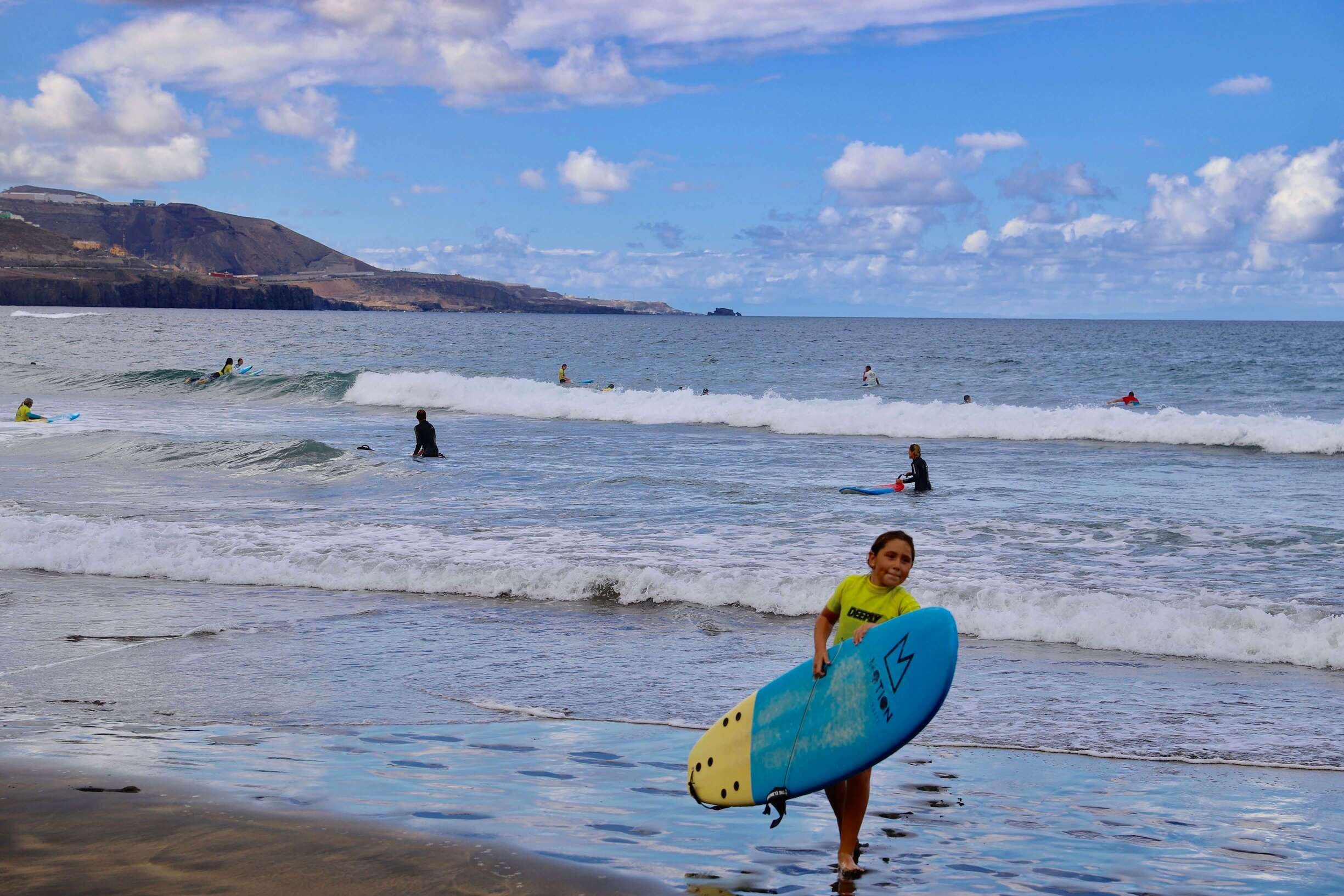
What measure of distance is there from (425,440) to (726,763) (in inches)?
Result: 712

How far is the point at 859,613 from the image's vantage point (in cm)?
513

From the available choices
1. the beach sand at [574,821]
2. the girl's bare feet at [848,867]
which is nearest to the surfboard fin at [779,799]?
the beach sand at [574,821]

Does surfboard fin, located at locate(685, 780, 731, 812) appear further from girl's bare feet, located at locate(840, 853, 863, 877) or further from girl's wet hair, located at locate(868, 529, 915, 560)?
girl's wet hair, located at locate(868, 529, 915, 560)

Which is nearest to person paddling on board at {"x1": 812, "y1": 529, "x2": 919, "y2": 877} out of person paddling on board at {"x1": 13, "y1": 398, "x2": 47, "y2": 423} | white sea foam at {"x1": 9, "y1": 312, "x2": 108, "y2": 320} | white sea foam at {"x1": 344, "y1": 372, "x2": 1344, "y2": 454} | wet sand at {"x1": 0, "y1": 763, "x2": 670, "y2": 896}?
wet sand at {"x1": 0, "y1": 763, "x2": 670, "y2": 896}

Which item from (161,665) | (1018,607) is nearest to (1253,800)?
(1018,607)

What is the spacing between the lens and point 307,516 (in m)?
15.5

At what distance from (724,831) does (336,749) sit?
2391 mm

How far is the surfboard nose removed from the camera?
17.1 feet

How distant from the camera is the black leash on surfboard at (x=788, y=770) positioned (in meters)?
5.05

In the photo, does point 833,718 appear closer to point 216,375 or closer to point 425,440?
point 425,440

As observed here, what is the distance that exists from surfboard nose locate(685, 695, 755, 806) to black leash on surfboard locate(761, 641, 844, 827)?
12 cm

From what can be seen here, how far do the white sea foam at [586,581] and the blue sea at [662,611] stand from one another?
44 mm

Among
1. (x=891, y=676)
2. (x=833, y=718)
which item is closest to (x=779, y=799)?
(x=833, y=718)

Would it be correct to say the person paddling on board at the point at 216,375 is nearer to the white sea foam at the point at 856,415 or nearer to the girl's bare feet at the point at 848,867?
the white sea foam at the point at 856,415
